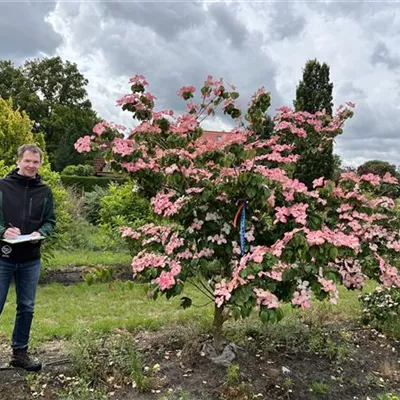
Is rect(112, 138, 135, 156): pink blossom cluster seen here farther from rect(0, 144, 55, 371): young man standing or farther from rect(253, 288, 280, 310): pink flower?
rect(253, 288, 280, 310): pink flower

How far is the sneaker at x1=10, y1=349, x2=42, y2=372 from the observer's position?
2.99 m

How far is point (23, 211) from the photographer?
9.64ft

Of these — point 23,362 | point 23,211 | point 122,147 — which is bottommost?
point 23,362

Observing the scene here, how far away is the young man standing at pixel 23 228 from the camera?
9.52 feet

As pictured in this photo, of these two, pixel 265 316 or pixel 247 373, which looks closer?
pixel 265 316

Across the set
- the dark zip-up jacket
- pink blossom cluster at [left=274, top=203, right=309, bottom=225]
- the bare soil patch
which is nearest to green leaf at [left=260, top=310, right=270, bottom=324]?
pink blossom cluster at [left=274, top=203, right=309, bottom=225]

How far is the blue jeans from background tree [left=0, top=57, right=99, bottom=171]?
28.8 metres

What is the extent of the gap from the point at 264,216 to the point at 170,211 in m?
0.67

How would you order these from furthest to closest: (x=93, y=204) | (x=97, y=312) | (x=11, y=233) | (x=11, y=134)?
1. (x=93, y=204)
2. (x=11, y=134)
3. (x=97, y=312)
4. (x=11, y=233)

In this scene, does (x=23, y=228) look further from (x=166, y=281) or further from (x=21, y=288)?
(x=166, y=281)

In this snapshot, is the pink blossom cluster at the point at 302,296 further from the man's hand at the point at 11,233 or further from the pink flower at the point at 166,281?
the man's hand at the point at 11,233

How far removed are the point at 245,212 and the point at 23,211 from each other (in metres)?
1.45

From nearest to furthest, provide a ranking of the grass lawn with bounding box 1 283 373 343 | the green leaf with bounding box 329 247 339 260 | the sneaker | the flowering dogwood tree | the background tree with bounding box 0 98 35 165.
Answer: the green leaf with bounding box 329 247 339 260 < the flowering dogwood tree < the sneaker < the grass lawn with bounding box 1 283 373 343 < the background tree with bounding box 0 98 35 165

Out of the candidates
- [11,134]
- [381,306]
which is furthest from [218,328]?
[11,134]
